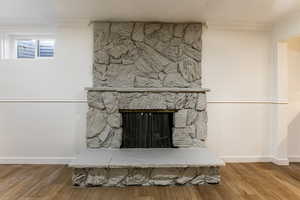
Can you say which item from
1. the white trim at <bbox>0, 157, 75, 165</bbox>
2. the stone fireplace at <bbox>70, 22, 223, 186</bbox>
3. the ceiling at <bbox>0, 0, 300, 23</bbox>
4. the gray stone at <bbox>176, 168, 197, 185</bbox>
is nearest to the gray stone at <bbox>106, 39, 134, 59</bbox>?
the stone fireplace at <bbox>70, 22, 223, 186</bbox>

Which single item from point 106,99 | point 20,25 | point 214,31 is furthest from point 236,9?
point 20,25

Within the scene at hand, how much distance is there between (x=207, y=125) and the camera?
11.9 feet

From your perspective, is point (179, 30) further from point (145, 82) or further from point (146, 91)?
point (146, 91)

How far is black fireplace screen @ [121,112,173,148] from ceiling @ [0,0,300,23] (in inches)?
54.7

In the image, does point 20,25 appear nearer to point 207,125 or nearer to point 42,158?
point 42,158

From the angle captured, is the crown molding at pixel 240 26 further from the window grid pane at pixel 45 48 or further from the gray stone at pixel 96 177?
the gray stone at pixel 96 177

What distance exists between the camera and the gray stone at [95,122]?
133 inches

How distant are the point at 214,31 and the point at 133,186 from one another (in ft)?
8.29

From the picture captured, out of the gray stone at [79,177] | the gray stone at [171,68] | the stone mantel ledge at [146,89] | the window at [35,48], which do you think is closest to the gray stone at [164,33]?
the gray stone at [171,68]

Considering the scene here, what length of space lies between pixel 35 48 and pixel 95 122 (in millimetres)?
1533

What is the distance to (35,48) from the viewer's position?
145 inches

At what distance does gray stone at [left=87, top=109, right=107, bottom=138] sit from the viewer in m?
3.38

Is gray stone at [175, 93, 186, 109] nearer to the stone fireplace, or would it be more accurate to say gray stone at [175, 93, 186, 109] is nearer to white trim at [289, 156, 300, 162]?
the stone fireplace

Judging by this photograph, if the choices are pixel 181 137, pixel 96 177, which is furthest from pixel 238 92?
pixel 96 177
